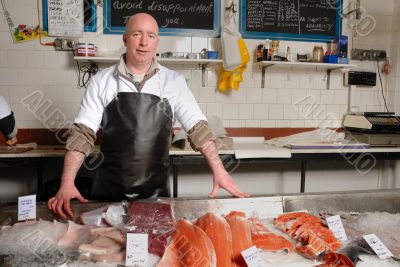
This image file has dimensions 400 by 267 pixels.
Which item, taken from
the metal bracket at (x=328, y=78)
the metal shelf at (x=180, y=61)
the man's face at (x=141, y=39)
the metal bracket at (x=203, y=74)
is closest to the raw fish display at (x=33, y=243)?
the man's face at (x=141, y=39)

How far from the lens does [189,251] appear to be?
3.59 ft

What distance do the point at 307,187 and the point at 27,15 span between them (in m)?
3.61

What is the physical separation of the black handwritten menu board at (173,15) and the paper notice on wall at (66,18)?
0.85 ft

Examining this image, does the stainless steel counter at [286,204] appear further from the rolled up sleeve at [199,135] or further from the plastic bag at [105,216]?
the rolled up sleeve at [199,135]

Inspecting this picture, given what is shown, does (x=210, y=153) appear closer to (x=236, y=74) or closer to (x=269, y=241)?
(x=269, y=241)

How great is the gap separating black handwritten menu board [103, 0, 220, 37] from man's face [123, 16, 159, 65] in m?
1.94

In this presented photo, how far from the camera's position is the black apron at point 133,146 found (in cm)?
182

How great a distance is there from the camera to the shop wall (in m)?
3.49

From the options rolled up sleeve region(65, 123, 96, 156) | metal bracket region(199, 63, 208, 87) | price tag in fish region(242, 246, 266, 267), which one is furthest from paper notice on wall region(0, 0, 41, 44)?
price tag in fish region(242, 246, 266, 267)

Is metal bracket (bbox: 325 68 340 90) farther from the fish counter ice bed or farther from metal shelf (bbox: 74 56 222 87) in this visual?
the fish counter ice bed

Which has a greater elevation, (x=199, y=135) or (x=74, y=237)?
(x=199, y=135)

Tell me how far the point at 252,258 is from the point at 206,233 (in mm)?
204

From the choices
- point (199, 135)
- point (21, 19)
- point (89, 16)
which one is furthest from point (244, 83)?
point (21, 19)

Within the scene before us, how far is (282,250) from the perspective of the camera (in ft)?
4.02
